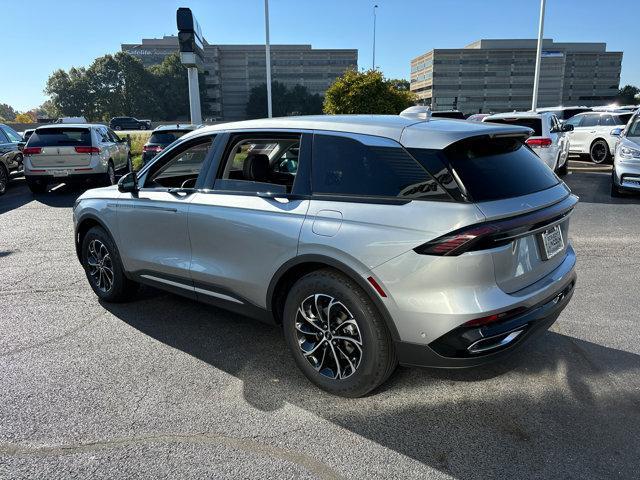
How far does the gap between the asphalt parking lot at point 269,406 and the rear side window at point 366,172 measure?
1326mm

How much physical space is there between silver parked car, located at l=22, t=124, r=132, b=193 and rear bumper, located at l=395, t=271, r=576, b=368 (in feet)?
37.0

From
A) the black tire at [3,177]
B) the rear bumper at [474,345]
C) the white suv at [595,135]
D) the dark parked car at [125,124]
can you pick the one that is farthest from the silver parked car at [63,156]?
the dark parked car at [125,124]

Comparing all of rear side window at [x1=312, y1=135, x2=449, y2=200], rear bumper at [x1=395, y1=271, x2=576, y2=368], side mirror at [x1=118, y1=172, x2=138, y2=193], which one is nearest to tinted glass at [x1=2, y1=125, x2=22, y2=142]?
side mirror at [x1=118, y1=172, x2=138, y2=193]

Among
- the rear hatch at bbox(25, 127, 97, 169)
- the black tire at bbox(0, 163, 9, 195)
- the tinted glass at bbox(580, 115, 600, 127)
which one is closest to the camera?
the rear hatch at bbox(25, 127, 97, 169)

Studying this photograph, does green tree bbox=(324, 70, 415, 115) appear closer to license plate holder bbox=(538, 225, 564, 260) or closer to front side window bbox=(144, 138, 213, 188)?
front side window bbox=(144, 138, 213, 188)

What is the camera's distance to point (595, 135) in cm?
1490

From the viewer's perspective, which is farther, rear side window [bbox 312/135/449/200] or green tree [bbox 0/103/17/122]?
green tree [bbox 0/103/17/122]

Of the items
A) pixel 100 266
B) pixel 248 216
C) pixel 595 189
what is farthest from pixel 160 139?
pixel 248 216

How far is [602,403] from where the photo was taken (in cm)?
299

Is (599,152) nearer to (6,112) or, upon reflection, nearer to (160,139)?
(160,139)

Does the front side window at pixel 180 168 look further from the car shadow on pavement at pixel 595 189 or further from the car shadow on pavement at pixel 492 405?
the car shadow on pavement at pixel 595 189

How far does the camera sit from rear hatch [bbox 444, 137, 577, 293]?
2.58 m

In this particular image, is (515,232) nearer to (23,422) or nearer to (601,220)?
(23,422)

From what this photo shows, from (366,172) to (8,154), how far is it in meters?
13.2
